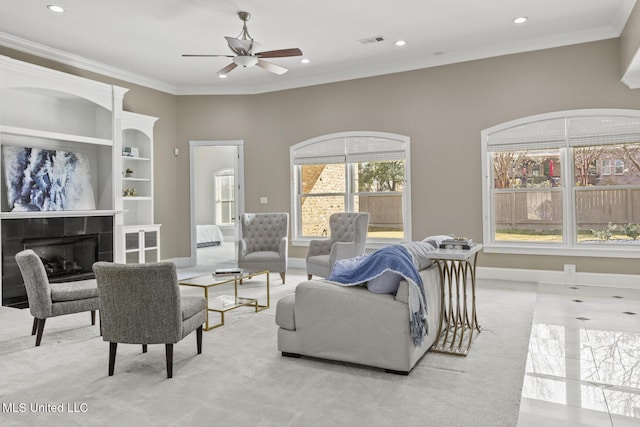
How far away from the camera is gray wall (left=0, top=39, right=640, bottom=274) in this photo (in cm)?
574

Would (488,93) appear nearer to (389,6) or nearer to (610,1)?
(610,1)

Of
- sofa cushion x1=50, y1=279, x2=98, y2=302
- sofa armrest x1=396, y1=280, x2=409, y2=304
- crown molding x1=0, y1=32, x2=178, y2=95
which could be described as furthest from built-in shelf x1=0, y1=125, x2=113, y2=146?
sofa armrest x1=396, y1=280, x2=409, y2=304

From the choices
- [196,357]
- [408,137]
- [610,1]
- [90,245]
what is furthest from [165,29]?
[610,1]

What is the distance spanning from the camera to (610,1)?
4.80 metres

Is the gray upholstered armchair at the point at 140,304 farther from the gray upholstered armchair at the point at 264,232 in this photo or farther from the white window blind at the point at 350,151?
the white window blind at the point at 350,151

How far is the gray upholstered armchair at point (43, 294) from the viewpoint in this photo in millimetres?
3537

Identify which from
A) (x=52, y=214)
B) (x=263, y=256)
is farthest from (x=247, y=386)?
(x=52, y=214)

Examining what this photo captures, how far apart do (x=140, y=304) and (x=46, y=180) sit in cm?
404

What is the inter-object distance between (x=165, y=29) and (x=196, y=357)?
419 centimetres

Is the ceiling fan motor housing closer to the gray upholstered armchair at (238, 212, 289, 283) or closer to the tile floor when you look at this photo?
the gray upholstered armchair at (238, 212, 289, 283)

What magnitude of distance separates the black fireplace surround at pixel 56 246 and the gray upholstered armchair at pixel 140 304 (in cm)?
325

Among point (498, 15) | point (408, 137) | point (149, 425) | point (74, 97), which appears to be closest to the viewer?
point (149, 425)

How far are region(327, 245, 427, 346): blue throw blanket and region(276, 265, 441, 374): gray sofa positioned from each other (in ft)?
0.14

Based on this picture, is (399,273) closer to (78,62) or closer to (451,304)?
(451,304)
